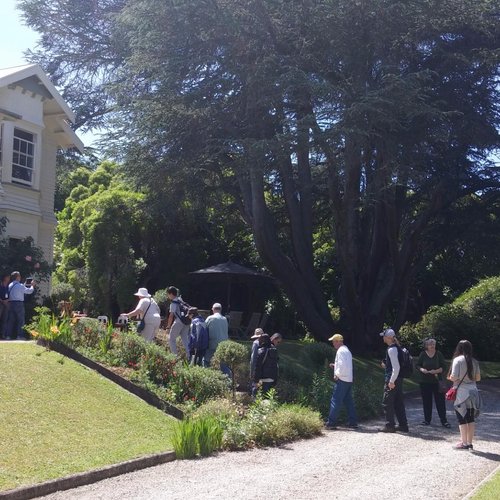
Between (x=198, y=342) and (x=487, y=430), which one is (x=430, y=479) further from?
(x=198, y=342)

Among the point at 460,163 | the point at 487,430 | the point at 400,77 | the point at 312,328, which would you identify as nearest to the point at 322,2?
the point at 400,77

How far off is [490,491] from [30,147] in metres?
18.6

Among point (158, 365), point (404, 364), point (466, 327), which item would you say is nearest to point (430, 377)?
point (404, 364)

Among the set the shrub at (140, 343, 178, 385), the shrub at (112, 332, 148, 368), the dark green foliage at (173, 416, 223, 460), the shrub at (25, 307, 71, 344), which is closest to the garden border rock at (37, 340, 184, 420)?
the shrub at (25, 307, 71, 344)

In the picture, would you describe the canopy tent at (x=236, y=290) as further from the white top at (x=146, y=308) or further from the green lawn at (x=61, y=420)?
the green lawn at (x=61, y=420)

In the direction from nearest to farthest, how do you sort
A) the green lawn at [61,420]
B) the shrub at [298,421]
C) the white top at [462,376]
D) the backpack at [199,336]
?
the green lawn at [61,420], the white top at [462,376], the shrub at [298,421], the backpack at [199,336]

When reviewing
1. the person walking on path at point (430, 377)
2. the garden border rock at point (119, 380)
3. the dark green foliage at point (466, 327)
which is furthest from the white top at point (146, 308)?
the dark green foliage at point (466, 327)

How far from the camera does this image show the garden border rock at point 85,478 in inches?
351

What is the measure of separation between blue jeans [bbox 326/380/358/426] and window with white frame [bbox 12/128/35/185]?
42.8ft

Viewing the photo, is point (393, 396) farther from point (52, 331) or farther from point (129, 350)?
point (52, 331)

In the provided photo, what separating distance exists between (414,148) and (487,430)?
28.2 feet

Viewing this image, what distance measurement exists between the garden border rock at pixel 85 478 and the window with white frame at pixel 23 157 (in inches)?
579

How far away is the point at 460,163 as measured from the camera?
23844 mm

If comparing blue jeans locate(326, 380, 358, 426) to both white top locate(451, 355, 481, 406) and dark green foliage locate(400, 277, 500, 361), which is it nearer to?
white top locate(451, 355, 481, 406)
